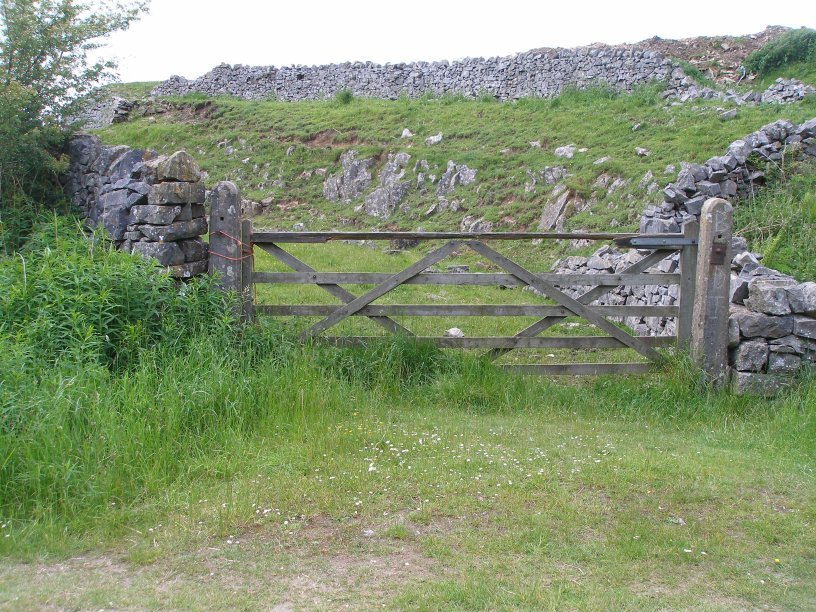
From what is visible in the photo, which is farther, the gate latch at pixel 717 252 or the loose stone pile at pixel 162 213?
the loose stone pile at pixel 162 213

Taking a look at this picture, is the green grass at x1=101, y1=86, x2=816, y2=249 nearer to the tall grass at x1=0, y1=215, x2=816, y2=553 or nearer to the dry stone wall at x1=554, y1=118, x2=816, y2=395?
the dry stone wall at x1=554, y1=118, x2=816, y2=395

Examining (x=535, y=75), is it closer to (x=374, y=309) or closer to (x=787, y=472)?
(x=374, y=309)

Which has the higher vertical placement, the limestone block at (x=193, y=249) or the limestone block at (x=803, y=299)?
the limestone block at (x=193, y=249)

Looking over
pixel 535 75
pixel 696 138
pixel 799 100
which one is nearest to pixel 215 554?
pixel 696 138

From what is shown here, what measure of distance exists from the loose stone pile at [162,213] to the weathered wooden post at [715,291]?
211 inches

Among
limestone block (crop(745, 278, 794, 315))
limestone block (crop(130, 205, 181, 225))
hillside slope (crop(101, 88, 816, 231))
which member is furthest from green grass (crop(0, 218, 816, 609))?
hillside slope (crop(101, 88, 816, 231))

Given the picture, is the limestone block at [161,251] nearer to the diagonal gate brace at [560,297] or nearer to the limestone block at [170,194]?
the limestone block at [170,194]

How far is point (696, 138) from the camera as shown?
603 inches

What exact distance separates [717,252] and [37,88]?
30.4 ft

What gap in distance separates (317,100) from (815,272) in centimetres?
2228

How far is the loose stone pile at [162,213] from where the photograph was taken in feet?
24.5

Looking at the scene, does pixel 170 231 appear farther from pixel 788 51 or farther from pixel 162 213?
pixel 788 51

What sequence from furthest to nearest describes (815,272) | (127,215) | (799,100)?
(799,100)
(815,272)
(127,215)

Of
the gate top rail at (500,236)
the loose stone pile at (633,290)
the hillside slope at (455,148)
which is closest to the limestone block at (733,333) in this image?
the gate top rail at (500,236)
